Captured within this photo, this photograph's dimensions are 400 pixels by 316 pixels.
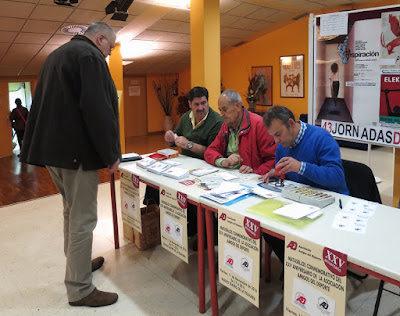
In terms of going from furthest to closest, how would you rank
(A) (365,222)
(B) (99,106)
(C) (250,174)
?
(C) (250,174) < (B) (99,106) < (A) (365,222)

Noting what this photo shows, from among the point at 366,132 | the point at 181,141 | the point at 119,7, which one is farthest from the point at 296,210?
the point at 119,7

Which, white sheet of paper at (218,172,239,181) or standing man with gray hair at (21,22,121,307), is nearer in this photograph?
standing man with gray hair at (21,22,121,307)

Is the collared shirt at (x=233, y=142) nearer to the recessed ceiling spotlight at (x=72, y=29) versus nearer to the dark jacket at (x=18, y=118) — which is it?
the recessed ceiling spotlight at (x=72, y=29)

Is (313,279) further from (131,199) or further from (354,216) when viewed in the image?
(131,199)

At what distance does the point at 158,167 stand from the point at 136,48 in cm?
519

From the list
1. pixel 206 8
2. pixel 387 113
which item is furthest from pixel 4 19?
pixel 387 113

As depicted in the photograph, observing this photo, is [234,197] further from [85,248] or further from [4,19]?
[4,19]

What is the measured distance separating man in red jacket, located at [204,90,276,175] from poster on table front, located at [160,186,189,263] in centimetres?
57

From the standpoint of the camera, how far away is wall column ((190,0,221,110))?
4.49m

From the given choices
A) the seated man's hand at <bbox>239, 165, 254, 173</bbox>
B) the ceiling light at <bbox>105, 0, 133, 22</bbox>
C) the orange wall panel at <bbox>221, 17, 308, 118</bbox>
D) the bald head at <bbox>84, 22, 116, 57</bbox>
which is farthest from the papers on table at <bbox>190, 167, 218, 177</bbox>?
the orange wall panel at <bbox>221, 17, 308, 118</bbox>

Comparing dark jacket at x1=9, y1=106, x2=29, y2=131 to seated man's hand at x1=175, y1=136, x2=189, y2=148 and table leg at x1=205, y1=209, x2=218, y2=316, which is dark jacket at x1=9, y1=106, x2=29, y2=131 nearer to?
seated man's hand at x1=175, y1=136, x2=189, y2=148

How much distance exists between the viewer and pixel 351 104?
10.9 feet

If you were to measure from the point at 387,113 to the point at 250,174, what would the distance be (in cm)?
139

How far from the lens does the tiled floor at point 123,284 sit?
2.35 meters
